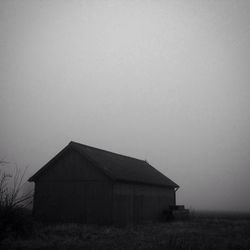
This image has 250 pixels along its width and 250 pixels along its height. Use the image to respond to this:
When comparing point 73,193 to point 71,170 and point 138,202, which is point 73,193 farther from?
point 138,202

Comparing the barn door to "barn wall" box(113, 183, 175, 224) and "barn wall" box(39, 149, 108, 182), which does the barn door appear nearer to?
"barn wall" box(113, 183, 175, 224)

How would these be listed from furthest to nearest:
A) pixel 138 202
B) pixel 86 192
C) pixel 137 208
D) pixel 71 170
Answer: pixel 138 202, pixel 137 208, pixel 71 170, pixel 86 192

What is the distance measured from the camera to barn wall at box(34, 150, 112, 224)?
76.9ft

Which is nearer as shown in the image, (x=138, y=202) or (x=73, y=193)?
(x=73, y=193)

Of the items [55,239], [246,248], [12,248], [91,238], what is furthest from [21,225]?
[246,248]

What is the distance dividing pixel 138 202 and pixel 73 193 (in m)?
6.35

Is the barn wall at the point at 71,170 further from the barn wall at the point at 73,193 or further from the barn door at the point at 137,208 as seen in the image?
the barn door at the point at 137,208

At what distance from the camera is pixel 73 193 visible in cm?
2486

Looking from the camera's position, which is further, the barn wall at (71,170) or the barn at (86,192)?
the barn wall at (71,170)

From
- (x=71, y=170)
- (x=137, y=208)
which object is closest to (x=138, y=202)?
(x=137, y=208)

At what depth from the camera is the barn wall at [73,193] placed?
2344 cm

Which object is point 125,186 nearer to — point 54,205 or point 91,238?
point 54,205

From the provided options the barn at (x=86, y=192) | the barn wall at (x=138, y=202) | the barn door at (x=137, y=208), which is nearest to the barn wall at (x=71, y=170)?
the barn at (x=86, y=192)

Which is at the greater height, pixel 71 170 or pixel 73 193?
pixel 71 170
